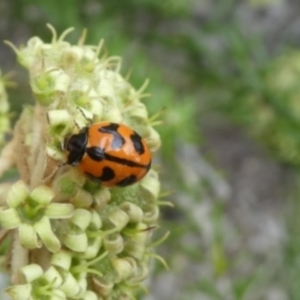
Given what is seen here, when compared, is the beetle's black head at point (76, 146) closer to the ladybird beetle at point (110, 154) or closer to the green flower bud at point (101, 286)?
the ladybird beetle at point (110, 154)

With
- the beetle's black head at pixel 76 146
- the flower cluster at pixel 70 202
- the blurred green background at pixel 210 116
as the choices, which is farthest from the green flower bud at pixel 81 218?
the blurred green background at pixel 210 116

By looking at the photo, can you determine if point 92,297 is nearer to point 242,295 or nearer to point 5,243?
point 5,243

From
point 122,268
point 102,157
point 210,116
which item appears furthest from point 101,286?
point 210,116

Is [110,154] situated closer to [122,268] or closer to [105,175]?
[105,175]

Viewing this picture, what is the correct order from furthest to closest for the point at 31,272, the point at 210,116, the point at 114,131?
1. the point at 210,116
2. the point at 114,131
3. the point at 31,272

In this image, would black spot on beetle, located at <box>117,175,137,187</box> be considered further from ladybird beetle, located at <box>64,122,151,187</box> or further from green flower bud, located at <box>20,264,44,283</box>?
green flower bud, located at <box>20,264,44,283</box>

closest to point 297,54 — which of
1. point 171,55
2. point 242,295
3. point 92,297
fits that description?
point 171,55
